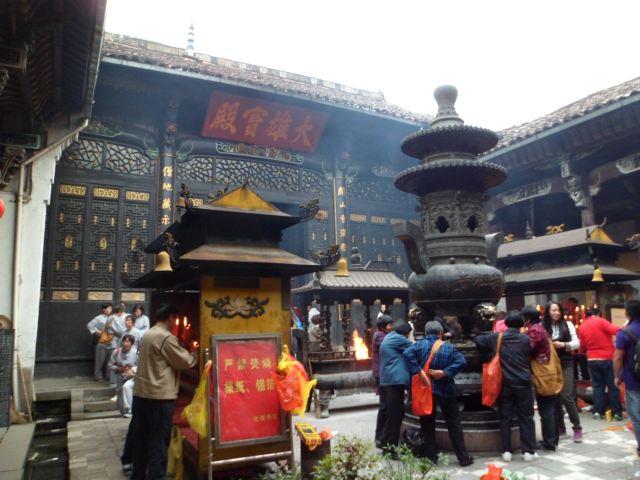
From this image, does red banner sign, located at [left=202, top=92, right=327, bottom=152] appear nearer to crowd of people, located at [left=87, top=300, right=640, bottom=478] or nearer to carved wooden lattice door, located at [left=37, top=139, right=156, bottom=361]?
carved wooden lattice door, located at [left=37, top=139, right=156, bottom=361]

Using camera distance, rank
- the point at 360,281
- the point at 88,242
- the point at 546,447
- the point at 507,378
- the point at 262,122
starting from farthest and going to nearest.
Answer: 1. the point at 262,122
2. the point at 88,242
3. the point at 360,281
4. the point at 546,447
5. the point at 507,378

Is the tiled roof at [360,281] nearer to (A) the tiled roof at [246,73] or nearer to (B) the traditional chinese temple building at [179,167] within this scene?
(B) the traditional chinese temple building at [179,167]

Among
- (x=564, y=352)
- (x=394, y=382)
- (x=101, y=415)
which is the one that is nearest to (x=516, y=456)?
(x=394, y=382)

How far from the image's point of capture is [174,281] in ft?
21.2

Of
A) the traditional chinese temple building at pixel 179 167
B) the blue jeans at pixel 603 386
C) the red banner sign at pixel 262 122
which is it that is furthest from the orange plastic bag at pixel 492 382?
the red banner sign at pixel 262 122

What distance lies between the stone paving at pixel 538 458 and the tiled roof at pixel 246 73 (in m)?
7.45

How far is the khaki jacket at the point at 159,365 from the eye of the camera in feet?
14.6

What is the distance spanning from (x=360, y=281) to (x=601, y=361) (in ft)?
13.6

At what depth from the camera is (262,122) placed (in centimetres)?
1255

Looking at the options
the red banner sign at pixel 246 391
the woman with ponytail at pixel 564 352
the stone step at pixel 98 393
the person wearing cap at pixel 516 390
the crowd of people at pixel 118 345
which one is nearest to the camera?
the red banner sign at pixel 246 391

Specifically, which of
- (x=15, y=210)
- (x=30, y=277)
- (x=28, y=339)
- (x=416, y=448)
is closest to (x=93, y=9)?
(x=15, y=210)

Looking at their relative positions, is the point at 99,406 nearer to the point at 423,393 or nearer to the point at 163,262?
the point at 163,262

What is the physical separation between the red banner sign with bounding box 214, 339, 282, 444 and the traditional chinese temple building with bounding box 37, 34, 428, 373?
13.5 ft

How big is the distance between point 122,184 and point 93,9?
6193mm
